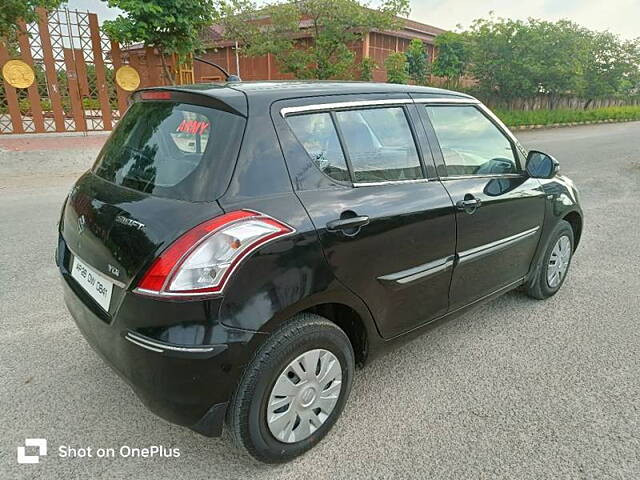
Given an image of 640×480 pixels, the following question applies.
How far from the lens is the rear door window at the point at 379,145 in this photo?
230 cm

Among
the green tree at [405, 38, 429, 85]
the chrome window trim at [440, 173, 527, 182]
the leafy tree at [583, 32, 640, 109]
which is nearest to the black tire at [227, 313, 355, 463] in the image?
the chrome window trim at [440, 173, 527, 182]

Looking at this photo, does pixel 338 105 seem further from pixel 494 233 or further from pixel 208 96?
pixel 494 233

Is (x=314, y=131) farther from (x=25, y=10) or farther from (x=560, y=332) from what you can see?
(x=25, y=10)

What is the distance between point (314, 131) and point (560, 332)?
2418mm

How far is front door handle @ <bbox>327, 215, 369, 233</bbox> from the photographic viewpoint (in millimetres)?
2031

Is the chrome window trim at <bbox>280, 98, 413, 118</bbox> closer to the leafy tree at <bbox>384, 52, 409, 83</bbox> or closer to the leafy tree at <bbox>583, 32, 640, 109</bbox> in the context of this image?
the leafy tree at <bbox>384, 52, 409, 83</bbox>

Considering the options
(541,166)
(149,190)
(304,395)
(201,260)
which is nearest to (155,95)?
(149,190)

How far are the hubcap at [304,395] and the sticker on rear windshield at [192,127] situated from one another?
1118mm

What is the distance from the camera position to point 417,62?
19.6 m

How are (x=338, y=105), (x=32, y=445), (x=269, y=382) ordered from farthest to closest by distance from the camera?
(x=338, y=105)
(x=32, y=445)
(x=269, y=382)

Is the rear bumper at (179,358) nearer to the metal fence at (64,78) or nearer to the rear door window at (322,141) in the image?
the rear door window at (322,141)

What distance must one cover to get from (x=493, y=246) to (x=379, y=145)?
110 cm

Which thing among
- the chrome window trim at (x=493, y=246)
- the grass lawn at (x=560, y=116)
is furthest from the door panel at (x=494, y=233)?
the grass lawn at (x=560, y=116)

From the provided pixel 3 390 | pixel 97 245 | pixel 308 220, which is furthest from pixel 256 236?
pixel 3 390
